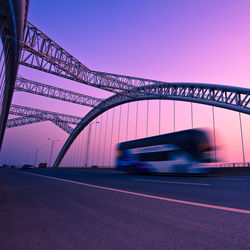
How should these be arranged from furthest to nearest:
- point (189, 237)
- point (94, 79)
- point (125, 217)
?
point (94, 79) < point (125, 217) < point (189, 237)

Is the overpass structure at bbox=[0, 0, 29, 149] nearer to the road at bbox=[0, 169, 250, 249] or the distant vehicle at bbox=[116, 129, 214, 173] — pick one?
the road at bbox=[0, 169, 250, 249]

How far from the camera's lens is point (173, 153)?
14.7m

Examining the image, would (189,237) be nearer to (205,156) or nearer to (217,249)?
(217,249)

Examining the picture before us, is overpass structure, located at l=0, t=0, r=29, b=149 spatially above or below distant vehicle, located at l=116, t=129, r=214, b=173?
above

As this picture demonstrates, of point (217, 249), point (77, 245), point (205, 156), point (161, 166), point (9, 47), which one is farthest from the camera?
point (161, 166)

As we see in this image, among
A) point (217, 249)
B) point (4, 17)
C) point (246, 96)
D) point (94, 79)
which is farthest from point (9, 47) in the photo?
point (246, 96)

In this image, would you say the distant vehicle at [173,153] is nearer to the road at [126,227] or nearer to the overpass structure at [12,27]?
the road at [126,227]

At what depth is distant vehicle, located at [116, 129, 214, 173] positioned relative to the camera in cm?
1350

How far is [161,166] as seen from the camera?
50.6 ft

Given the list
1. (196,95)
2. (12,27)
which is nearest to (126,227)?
(12,27)

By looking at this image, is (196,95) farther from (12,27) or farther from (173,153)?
(12,27)

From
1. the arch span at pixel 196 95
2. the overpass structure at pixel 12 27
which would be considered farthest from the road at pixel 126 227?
the arch span at pixel 196 95

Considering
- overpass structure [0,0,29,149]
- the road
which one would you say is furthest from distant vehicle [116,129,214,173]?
overpass structure [0,0,29,149]

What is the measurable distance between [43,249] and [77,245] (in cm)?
34
